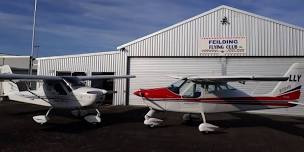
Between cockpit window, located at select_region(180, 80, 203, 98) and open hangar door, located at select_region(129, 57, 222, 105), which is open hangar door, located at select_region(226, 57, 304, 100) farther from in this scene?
cockpit window, located at select_region(180, 80, 203, 98)

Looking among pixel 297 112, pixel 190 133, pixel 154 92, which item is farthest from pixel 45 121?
pixel 297 112

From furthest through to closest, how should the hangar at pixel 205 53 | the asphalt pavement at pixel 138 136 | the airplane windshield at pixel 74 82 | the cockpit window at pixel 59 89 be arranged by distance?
the hangar at pixel 205 53
the airplane windshield at pixel 74 82
the cockpit window at pixel 59 89
the asphalt pavement at pixel 138 136

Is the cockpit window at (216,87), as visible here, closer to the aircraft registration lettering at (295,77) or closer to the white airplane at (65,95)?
the aircraft registration lettering at (295,77)

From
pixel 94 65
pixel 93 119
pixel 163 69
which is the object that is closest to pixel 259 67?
pixel 163 69

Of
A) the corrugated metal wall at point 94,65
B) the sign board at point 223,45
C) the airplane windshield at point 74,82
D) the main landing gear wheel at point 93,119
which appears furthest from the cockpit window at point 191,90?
the corrugated metal wall at point 94,65

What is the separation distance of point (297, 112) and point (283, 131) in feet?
25.9

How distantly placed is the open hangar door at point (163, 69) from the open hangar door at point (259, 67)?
985mm

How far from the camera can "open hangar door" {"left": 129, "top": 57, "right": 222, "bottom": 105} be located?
21.0 meters

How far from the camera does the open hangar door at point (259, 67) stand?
20000mm

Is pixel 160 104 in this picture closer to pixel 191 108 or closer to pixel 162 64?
pixel 191 108

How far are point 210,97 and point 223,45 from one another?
8.42 metres

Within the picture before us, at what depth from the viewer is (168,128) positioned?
501 inches

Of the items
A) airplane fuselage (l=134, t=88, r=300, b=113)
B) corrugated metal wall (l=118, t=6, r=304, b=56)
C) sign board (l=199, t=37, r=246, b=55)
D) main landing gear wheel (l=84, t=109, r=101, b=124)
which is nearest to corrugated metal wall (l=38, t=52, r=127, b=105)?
corrugated metal wall (l=118, t=6, r=304, b=56)

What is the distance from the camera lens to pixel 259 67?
20.2m
